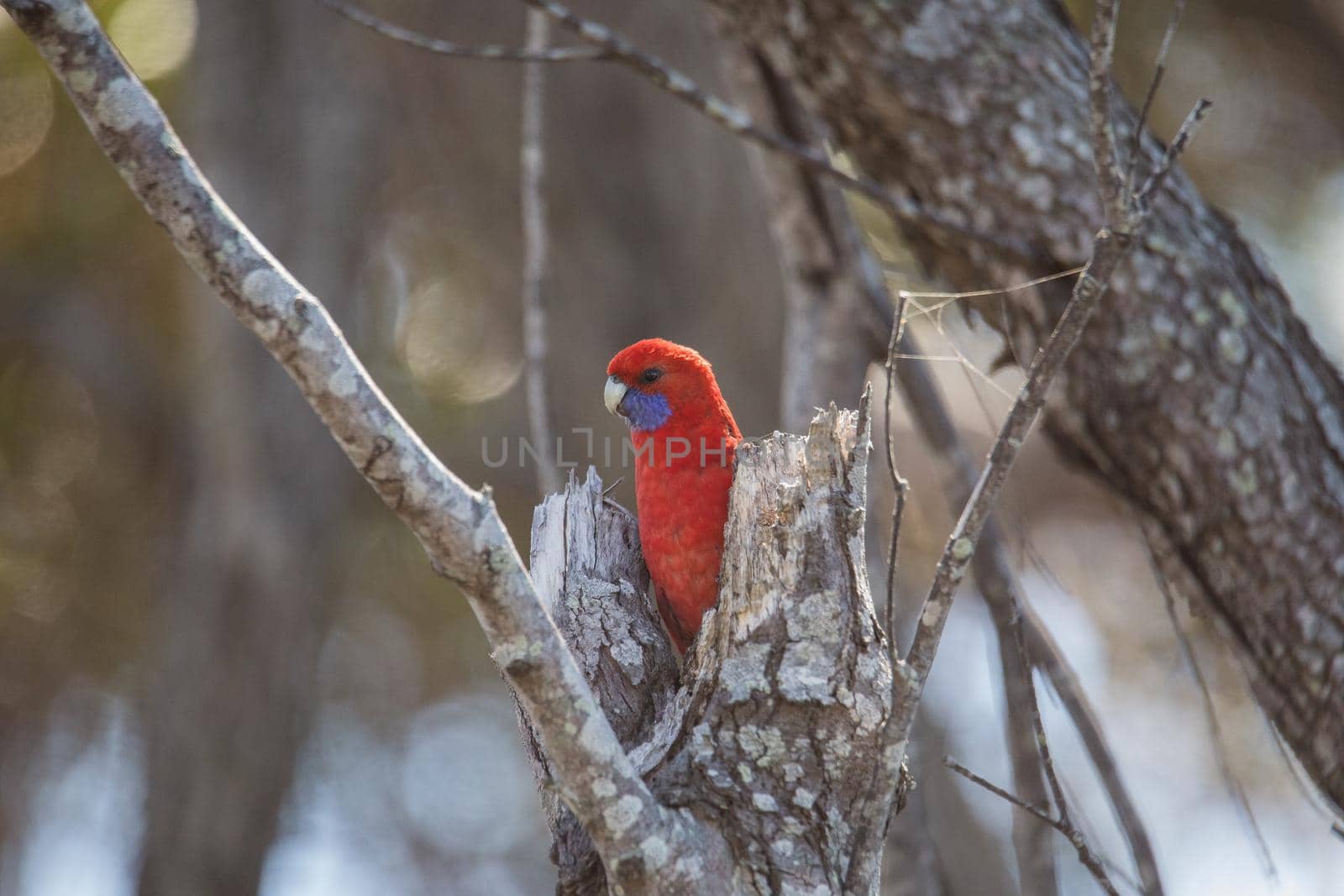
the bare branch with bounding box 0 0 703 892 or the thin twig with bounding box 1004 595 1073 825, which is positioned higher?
the bare branch with bounding box 0 0 703 892

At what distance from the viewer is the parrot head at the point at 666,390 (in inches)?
140

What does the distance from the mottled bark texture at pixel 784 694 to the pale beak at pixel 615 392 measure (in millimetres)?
997

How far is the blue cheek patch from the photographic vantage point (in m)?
3.57

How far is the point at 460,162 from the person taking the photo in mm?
7496

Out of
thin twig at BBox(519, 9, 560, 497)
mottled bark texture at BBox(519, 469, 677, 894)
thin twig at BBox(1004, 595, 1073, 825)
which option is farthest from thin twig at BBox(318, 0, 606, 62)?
thin twig at BBox(1004, 595, 1073, 825)

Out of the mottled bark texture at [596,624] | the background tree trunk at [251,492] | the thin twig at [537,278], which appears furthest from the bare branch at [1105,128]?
the background tree trunk at [251,492]

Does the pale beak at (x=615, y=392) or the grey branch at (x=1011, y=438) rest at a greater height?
the pale beak at (x=615, y=392)

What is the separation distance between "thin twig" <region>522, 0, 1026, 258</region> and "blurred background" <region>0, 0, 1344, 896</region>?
280cm

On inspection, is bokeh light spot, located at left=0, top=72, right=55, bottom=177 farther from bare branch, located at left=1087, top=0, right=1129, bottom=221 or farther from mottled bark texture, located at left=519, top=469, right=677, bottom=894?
bare branch, located at left=1087, top=0, right=1129, bottom=221

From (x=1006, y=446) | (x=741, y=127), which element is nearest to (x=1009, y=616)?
(x=741, y=127)

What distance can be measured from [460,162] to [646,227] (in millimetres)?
1275

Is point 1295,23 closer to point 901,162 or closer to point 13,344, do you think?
point 901,162

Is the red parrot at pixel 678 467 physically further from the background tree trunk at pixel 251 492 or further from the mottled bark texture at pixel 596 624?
the background tree trunk at pixel 251 492

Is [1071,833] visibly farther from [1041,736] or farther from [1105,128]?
[1105,128]
